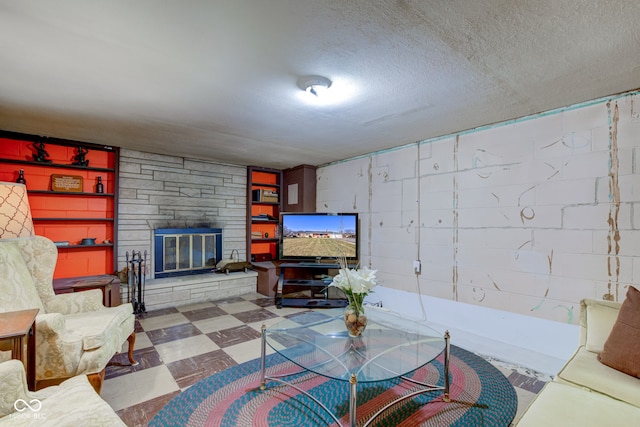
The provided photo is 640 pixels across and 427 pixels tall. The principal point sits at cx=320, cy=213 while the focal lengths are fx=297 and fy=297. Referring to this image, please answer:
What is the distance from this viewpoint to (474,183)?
3.01m


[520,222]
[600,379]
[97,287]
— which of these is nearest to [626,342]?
[600,379]

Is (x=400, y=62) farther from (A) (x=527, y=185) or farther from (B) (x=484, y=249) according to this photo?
(B) (x=484, y=249)

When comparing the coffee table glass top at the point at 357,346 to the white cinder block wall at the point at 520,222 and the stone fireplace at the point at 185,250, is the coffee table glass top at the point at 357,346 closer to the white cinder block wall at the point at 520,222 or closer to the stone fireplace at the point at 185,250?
the white cinder block wall at the point at 520,222

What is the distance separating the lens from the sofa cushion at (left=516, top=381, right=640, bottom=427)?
1137mm

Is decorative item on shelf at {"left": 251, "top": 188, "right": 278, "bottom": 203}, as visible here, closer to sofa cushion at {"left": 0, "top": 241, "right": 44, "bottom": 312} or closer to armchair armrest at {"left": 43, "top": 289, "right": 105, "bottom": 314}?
armchair armrest at {"left": 43, "top": 289, "right": 105, "bottom": 314}

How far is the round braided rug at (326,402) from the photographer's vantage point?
5.56 feet

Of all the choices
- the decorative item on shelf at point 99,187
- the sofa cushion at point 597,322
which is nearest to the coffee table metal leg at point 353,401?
the sofa cushion at point 597,322

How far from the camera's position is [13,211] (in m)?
1.88

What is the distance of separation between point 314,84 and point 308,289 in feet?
11.5

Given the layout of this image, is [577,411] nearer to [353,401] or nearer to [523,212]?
[353,401]

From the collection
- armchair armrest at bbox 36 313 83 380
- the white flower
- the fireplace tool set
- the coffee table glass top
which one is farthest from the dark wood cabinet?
armchair armrest at bbox 36 313 83 380

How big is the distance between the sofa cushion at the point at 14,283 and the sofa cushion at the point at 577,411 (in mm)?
2688

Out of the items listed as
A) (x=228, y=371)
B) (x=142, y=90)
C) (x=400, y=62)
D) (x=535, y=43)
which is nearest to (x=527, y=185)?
(x=535, y=43)

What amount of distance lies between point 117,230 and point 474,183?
14.0ft
